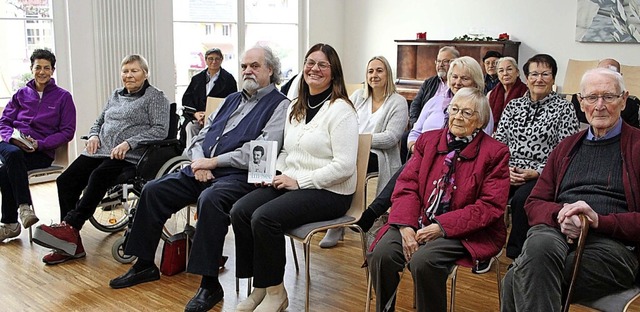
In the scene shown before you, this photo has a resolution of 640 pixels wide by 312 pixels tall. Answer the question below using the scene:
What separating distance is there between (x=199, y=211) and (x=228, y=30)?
5162 millimetres

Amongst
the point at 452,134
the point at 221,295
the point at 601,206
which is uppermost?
the point at 452,134

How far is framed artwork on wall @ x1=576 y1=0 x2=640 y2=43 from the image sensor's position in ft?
21.9

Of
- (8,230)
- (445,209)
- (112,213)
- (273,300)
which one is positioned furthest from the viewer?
(112,213)

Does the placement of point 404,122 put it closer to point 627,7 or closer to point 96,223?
point 96,223

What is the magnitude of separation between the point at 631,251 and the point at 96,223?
3.33 meters

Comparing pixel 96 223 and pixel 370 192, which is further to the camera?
pixel 370 192

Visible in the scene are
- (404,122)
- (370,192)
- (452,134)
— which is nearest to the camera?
(452,134)

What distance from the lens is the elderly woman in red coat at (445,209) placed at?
2549 millimetres

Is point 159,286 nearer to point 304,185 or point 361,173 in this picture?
point 304,185

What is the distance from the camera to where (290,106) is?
3398 mm

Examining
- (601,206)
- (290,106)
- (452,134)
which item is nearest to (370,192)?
(290,106)

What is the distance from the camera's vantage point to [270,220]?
2.92 m

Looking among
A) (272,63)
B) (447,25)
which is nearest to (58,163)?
(272,63)

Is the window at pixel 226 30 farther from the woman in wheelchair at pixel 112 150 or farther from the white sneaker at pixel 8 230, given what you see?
the white sneaker at pixel 8 230
